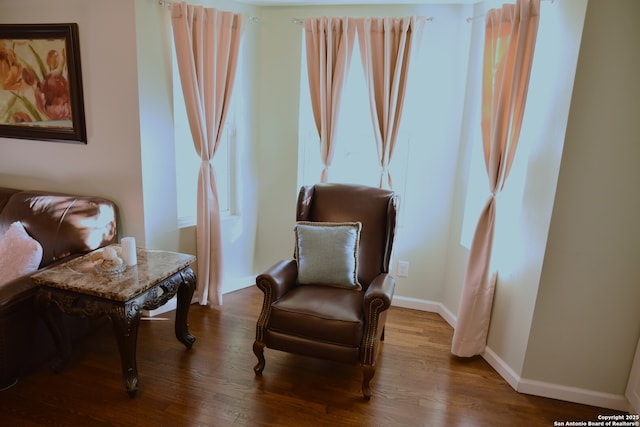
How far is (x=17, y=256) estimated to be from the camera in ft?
7.18

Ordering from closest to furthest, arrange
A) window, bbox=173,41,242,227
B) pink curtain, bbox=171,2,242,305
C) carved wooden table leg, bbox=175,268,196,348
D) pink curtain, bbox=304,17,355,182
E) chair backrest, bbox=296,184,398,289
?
1. carved wooden table leg, bbox=175,268,196,348
2. chair backrest, bbox=296,184,398,289
3. pink curtain, bbox=171,2,242,305
4. pink curtain, bbox=304,17,355,182
5. window, bbox=173,41,242,227

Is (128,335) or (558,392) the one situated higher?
(128,335)

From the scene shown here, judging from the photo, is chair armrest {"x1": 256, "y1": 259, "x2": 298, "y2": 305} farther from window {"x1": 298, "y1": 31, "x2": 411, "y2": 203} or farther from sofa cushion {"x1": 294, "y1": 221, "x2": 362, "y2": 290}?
window {"x1": 298, "y1": 31, "x2": 411, "y2": 203}

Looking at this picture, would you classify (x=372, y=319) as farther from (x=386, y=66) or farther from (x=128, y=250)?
(x=386, y=66)

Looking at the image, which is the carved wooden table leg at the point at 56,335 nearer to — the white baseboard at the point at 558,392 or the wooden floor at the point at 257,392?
the wooden floor at the point at 257,392

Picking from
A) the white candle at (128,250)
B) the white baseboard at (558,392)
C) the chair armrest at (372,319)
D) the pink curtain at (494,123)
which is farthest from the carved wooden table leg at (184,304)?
the white baseboard at (558,392)

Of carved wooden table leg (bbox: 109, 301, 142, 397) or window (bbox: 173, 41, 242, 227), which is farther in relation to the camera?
window (bbox: 173, 41, 242, 227)

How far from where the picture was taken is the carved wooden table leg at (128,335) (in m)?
1.89

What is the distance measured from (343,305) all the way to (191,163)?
68.5 inches

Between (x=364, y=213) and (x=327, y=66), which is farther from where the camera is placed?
(x=327, y=66)

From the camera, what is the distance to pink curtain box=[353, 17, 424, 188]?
2668mm

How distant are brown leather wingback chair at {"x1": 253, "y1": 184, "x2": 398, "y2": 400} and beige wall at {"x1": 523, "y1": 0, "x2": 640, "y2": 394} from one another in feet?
3.01

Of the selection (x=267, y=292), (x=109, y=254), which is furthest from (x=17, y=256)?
(x=267, y=292)

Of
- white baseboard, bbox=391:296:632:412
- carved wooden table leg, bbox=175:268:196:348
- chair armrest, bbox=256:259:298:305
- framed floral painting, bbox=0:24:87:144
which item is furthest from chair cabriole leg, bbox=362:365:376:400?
framed floral painting, bbox=0:24:87:144
